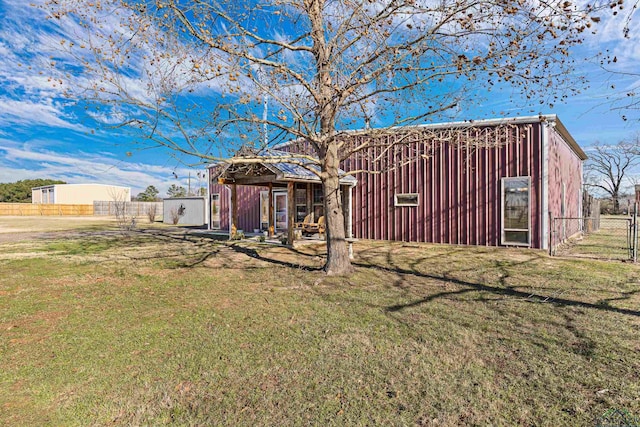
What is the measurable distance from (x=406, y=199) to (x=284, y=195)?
18.1 ft

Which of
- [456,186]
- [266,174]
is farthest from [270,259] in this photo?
[456,186]

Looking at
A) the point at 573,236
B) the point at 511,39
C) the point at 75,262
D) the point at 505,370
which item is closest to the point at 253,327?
the point at 505,370

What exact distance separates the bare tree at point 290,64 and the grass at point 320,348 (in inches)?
89.7

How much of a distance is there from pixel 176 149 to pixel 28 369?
3.40 metres

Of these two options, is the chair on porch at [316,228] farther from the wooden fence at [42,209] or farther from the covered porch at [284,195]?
the wooden fence at [42,209]

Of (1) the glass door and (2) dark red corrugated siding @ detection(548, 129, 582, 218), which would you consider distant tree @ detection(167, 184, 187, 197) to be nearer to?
(1) the glass door

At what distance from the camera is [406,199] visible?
12.0 metres

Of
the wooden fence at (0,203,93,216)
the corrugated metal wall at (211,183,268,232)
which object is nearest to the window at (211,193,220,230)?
the corrugated metal wall at (211,183,268,232)

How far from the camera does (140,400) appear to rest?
2566mm

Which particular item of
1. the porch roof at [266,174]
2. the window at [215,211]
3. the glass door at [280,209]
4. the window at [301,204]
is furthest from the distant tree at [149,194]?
the porch roof at [266,174]

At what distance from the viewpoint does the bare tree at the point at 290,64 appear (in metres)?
4.96

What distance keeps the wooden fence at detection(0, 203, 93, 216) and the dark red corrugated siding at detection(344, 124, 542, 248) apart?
4823 centimetres

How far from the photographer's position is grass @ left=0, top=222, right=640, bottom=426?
2.45 m

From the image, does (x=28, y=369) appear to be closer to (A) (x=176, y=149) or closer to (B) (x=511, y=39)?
(A) (x=176, y=149)
